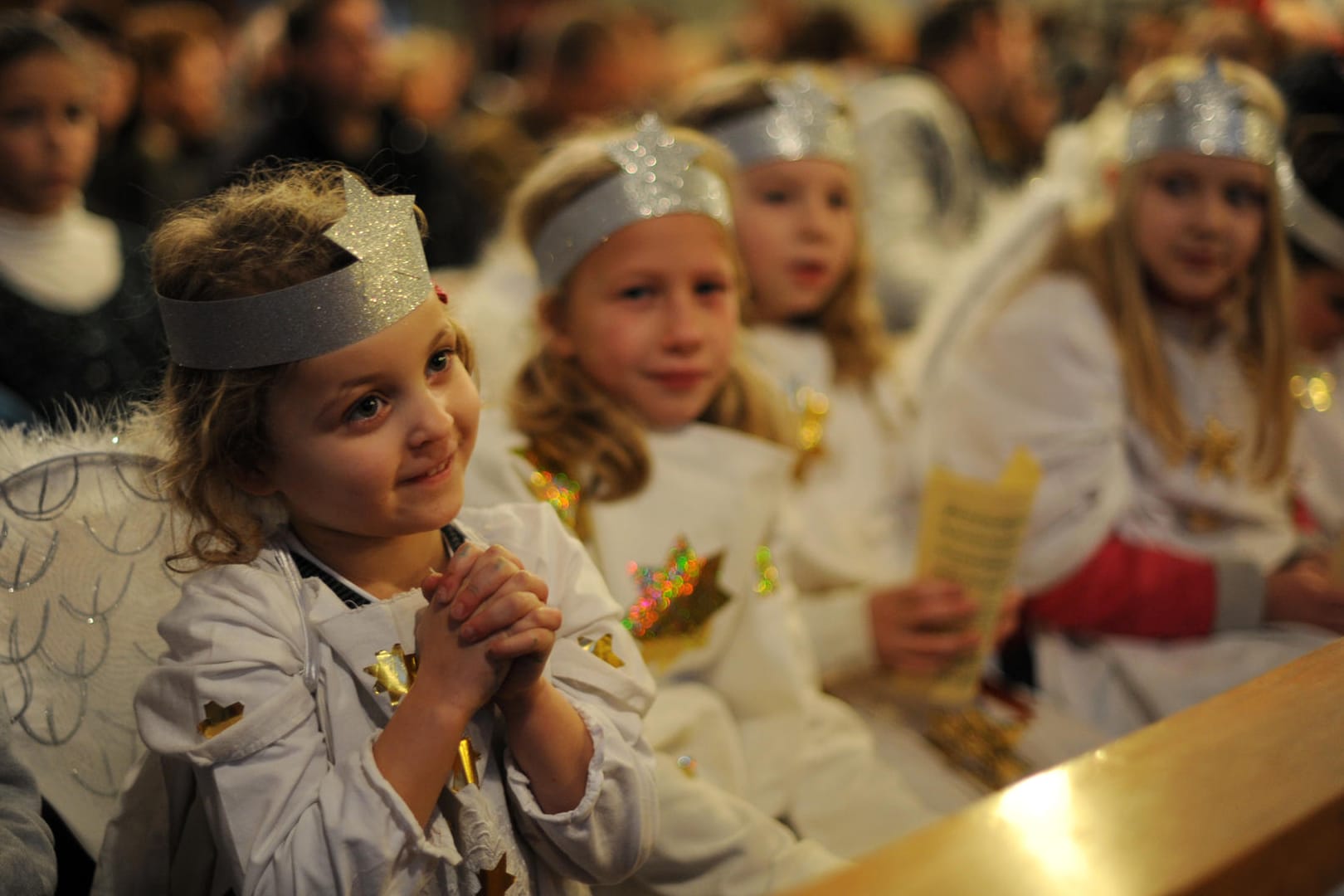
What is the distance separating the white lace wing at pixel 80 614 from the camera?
4.20ft

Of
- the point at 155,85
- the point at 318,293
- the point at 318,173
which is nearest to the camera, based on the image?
the point at 318,293

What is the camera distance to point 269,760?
3.49ft

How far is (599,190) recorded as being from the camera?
162 centimetres

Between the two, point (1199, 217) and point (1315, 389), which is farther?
point (1315, 389)

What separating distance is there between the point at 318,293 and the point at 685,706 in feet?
2.69

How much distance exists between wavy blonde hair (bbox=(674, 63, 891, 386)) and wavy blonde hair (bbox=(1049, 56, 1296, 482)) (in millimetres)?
429

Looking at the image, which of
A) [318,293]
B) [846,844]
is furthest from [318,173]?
[846,844]

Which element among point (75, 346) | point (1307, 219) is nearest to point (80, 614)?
point (75, 346)

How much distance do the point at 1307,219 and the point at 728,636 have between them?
1.45 m

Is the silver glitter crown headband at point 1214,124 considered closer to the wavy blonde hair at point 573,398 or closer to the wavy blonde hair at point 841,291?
the wavy blonde hair at point 841,291

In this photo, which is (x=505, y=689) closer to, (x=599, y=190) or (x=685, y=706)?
(x=685, y=706)

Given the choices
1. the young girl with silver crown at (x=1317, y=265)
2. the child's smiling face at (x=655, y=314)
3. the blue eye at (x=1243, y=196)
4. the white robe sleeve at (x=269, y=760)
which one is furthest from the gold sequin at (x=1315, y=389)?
the white robe sleeve at (x=269, y=760)

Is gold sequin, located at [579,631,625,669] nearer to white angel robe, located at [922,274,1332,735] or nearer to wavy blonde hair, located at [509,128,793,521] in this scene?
wavy blonde hair, located at [509,128,793,521]

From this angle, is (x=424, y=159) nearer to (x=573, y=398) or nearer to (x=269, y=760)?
(x=573, y=398)
